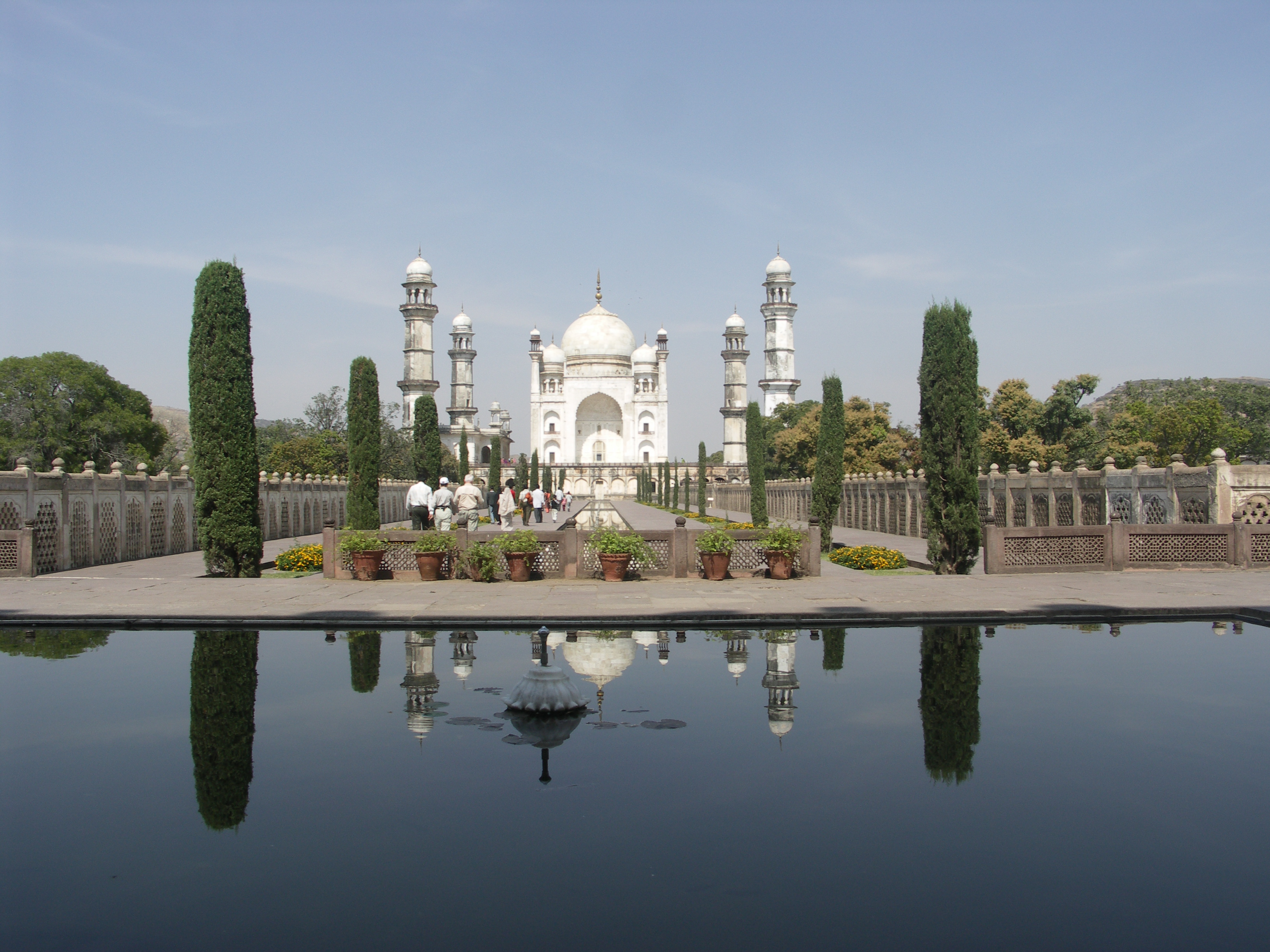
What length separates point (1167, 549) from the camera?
13.2m

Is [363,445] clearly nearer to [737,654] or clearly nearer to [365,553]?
[365,553]

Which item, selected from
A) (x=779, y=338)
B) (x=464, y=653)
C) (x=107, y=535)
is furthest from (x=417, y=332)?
(x=464, y=653)

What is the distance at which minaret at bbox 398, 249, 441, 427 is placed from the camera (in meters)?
71.9

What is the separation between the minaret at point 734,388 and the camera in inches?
2960

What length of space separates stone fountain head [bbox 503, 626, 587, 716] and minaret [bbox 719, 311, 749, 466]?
6951 centimetres

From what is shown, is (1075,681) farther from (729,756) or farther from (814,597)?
(814,597)

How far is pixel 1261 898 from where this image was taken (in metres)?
3.30

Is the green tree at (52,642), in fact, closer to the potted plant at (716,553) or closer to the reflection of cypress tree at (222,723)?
the reflection of cypress tree at (222,723)

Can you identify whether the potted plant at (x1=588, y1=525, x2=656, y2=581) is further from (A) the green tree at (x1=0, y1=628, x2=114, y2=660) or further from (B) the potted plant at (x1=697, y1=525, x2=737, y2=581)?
(A) the green tree at (x1=0, y1=628, x2=114, y2=660)

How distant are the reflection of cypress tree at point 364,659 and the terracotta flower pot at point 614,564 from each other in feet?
13.0

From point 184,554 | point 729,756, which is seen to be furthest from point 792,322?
point 729,756

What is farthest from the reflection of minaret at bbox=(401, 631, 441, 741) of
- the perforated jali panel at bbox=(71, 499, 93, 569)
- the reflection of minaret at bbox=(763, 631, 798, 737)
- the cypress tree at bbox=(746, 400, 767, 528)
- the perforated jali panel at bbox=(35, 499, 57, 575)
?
the cypress tree at bbox=(746, 400, 767, 528)

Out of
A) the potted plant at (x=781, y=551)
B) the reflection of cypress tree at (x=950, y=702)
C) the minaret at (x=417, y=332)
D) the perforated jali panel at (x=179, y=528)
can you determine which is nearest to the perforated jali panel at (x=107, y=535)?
the perforated jali panel at (x=179, y=528)

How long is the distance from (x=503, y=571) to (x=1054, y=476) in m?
13.1
